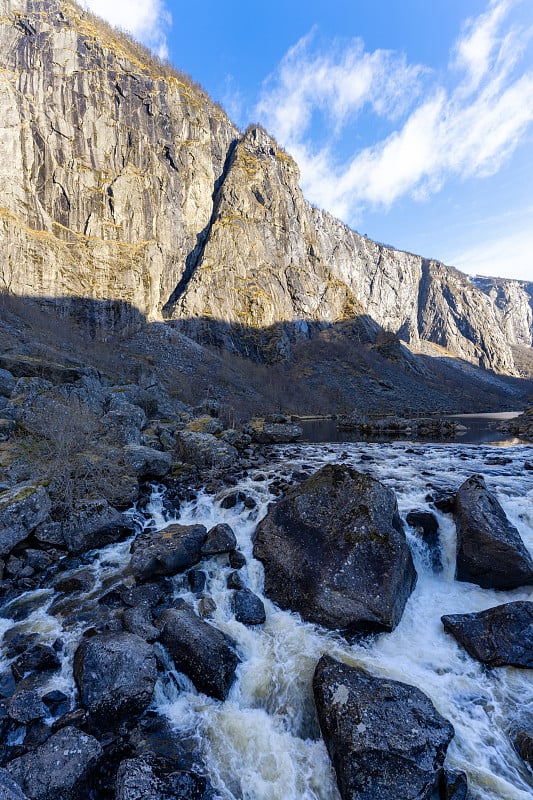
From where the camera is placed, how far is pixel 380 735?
13.8 feet

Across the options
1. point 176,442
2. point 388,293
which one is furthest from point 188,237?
point 388,293

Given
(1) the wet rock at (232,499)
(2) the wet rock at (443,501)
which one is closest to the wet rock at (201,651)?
(1) the wet rock at (232,499)

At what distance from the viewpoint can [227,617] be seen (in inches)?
279

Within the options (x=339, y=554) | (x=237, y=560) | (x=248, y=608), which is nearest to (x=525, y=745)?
(x=339, y=554)

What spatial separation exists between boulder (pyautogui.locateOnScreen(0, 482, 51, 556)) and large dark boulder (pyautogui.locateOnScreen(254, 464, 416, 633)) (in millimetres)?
5886

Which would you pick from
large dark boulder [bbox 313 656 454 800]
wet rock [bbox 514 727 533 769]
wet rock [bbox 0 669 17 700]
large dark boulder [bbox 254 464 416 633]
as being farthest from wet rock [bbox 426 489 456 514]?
wet rock [bbox 0 669 17 700]

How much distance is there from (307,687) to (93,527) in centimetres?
686

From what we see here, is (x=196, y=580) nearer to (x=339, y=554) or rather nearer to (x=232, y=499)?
(x=339, y=554)

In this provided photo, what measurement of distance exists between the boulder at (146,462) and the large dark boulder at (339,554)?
658 centimetres

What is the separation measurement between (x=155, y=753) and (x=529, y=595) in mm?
7581

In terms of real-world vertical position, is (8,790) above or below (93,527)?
above

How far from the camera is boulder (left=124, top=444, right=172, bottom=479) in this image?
13.5 metres

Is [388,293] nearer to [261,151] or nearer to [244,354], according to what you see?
[261,151]

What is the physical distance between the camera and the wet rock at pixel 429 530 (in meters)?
8.41
